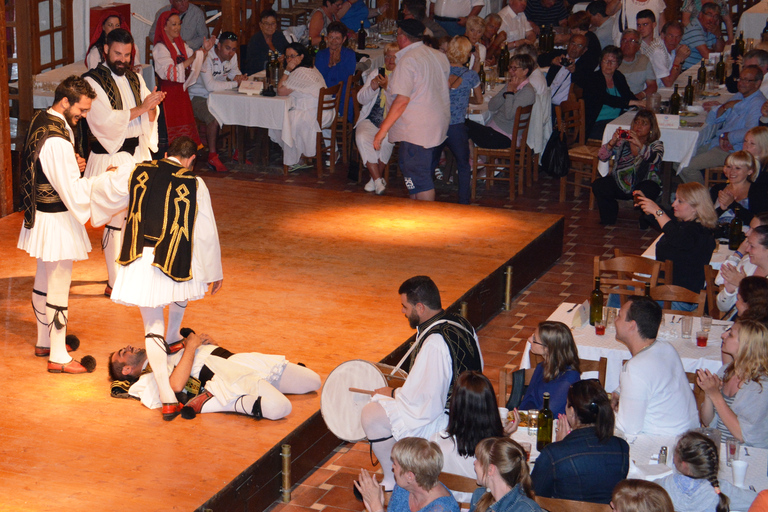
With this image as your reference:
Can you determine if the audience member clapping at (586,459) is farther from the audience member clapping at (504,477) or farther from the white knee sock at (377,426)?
the white knee sock at (377,426)

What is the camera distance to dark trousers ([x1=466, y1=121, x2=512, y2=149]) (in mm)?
9547

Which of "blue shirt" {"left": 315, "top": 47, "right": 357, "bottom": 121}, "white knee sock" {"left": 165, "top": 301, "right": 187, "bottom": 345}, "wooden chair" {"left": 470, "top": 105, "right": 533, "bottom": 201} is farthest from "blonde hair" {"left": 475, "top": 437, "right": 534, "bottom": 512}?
"blue shirt" {"left": 315, "top": 47, "right": 357, "bottom": 121}

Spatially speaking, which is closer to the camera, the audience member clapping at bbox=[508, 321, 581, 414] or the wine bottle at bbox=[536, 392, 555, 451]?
the wine bottle at bbox=[536, 392, 555, 451]

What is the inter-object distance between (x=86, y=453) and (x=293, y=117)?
5.97 meters

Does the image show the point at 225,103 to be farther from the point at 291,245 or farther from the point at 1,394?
the point at 1,394

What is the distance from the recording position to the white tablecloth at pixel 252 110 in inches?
393

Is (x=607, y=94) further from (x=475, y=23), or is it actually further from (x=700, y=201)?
(x=700, y=201)

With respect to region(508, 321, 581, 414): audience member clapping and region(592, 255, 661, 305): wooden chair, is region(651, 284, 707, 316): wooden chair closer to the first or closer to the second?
region(592, 255, 661, 305): wooden chair

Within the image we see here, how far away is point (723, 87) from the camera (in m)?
10.6

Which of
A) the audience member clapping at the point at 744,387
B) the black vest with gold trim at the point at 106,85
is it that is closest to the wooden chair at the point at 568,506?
the audience member clapping at the point at 744,387

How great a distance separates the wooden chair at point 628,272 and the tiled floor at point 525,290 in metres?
0.83

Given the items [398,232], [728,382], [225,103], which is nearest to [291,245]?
[398,232]

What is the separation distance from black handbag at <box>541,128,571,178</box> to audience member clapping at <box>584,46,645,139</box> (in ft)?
1.97

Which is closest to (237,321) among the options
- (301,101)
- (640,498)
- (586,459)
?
(586,459)
